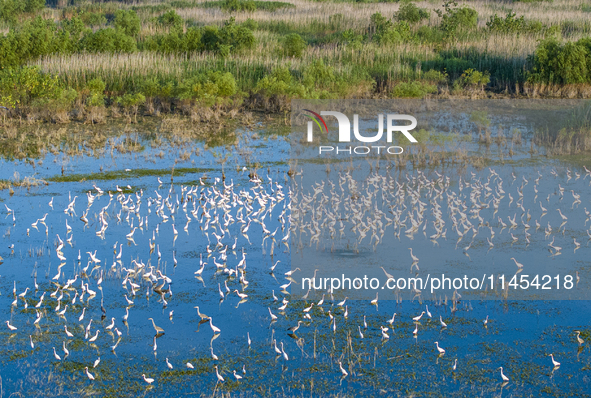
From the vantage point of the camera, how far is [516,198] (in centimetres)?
1292

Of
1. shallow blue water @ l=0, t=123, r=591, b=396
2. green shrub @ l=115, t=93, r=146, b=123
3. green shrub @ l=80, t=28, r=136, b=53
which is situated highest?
shallow blue water @ l=0, t=123, r=591, b=396

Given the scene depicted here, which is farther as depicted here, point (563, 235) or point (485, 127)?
point (485, 127)

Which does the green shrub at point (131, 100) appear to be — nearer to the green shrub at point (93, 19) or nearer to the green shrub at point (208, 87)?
the green shrub at point (208, 87)

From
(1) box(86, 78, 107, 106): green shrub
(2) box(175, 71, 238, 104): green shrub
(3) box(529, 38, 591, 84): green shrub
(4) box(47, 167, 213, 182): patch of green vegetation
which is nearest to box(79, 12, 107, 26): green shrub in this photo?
(1) box(86, 78, 107, 106): green shrub

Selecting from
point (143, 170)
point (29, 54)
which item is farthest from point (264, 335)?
point (29, 54)

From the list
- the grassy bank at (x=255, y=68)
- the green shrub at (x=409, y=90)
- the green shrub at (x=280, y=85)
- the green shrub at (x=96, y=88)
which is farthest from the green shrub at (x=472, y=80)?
the green shrub at (x=96, y=88)

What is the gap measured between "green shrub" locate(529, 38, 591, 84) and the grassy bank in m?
0.03

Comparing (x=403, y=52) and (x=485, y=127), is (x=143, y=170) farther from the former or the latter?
(x=403, y=52)

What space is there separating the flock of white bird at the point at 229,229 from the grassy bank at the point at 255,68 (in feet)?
26.7

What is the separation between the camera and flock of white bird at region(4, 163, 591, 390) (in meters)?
7.93

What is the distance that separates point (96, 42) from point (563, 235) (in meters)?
20.8

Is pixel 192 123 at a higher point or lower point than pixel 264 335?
lower

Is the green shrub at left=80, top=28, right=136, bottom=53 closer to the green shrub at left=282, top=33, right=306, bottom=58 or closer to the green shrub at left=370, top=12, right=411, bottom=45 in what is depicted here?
the green shrub at left=282, top=33, right=306, bottom=58

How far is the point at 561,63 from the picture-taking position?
77.2 ft
